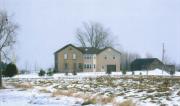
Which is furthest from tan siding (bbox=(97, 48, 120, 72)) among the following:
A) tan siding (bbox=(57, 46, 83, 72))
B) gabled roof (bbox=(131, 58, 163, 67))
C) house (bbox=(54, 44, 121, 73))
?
gabled roof (bbox=(131, 58, 163, 67))

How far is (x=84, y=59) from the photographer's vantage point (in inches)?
4117

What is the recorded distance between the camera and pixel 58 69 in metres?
103

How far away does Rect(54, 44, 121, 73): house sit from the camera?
102375 millimetres

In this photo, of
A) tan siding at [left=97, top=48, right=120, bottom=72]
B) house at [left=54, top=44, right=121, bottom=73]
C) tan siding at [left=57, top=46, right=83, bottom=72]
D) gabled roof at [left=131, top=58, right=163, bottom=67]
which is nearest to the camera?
tan siding at [left=57, top=46, right=83, bottom=72]

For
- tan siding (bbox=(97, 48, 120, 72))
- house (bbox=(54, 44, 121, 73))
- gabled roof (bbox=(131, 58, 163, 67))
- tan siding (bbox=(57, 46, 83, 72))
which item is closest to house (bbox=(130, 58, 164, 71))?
gabled roof (bbox=(131, 58, 163, 67))

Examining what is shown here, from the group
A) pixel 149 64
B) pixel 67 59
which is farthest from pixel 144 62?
pixel 67 59

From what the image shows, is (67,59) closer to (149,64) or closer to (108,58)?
(108,58)

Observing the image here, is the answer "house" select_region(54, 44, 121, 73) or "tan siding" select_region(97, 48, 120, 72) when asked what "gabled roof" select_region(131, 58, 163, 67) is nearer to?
"tan siding" select_region(97, 48, 120, 72)

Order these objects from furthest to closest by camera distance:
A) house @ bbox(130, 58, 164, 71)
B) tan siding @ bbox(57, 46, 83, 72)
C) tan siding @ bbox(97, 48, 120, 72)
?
house @ bbox(130, 58, 164, 71)
tan siding @ bbox(97, 48, 120, 72)
tan siding @ bbox(57, 46, 83, 72)

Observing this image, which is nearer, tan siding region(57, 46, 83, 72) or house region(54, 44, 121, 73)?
tan siding region(57, 46, 83, 72)

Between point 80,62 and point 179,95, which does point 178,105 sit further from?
point 80,62

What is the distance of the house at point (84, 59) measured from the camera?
10238 centimetres

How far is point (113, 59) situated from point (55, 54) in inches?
517

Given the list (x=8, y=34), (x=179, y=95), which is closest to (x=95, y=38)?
(x=8, y=34)
